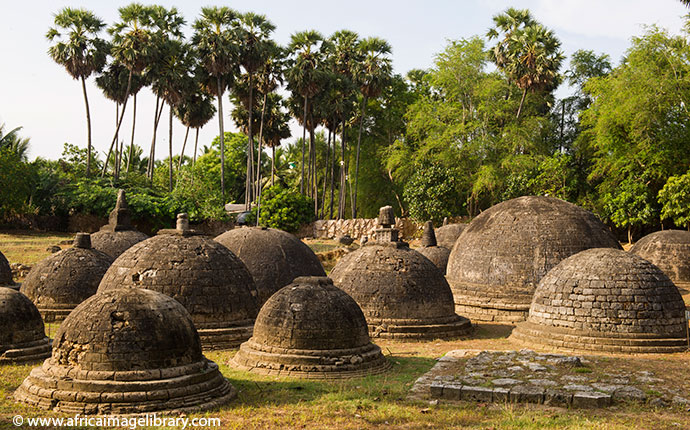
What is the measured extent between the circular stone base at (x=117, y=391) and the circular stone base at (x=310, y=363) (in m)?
3.18

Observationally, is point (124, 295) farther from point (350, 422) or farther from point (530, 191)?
point (530, 191)

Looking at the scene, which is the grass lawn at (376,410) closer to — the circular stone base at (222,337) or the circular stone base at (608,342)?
the circular stone base at (222,337)

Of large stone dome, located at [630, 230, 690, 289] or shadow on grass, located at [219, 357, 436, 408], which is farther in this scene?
large stone dome, located at [630, 230, 690, 289]

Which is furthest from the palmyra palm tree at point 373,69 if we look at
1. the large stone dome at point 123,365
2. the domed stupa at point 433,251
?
the large stone dome at point 123,365

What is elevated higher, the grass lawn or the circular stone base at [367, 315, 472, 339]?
the circular stone base at [367, 315, 472, 339]

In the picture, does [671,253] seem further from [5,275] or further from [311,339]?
[5,275]

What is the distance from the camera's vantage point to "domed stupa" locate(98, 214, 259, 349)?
1784cm

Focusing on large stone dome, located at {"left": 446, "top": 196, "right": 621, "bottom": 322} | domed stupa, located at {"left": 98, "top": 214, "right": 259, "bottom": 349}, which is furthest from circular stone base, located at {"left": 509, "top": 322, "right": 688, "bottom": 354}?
domed stupa, located at {"left": 98, "top": 214, "right": 259, "bottom": 349}

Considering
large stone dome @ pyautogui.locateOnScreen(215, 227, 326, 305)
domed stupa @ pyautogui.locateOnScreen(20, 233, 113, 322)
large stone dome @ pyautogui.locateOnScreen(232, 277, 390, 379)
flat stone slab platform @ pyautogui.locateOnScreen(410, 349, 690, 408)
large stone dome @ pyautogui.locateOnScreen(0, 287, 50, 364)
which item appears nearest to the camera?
flat stone slab platform @ pyautogui.locateOnScreen(410, 349, 690, 408)

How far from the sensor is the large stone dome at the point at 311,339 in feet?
49.8

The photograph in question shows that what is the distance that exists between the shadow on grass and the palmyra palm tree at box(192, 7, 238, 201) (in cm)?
3497

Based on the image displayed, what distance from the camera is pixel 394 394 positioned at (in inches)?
534

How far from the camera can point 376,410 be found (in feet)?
40.1

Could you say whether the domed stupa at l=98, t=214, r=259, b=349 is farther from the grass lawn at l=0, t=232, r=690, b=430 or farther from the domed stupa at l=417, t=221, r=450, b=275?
the domed stupa at l=417, t=221, r=450, b=275
